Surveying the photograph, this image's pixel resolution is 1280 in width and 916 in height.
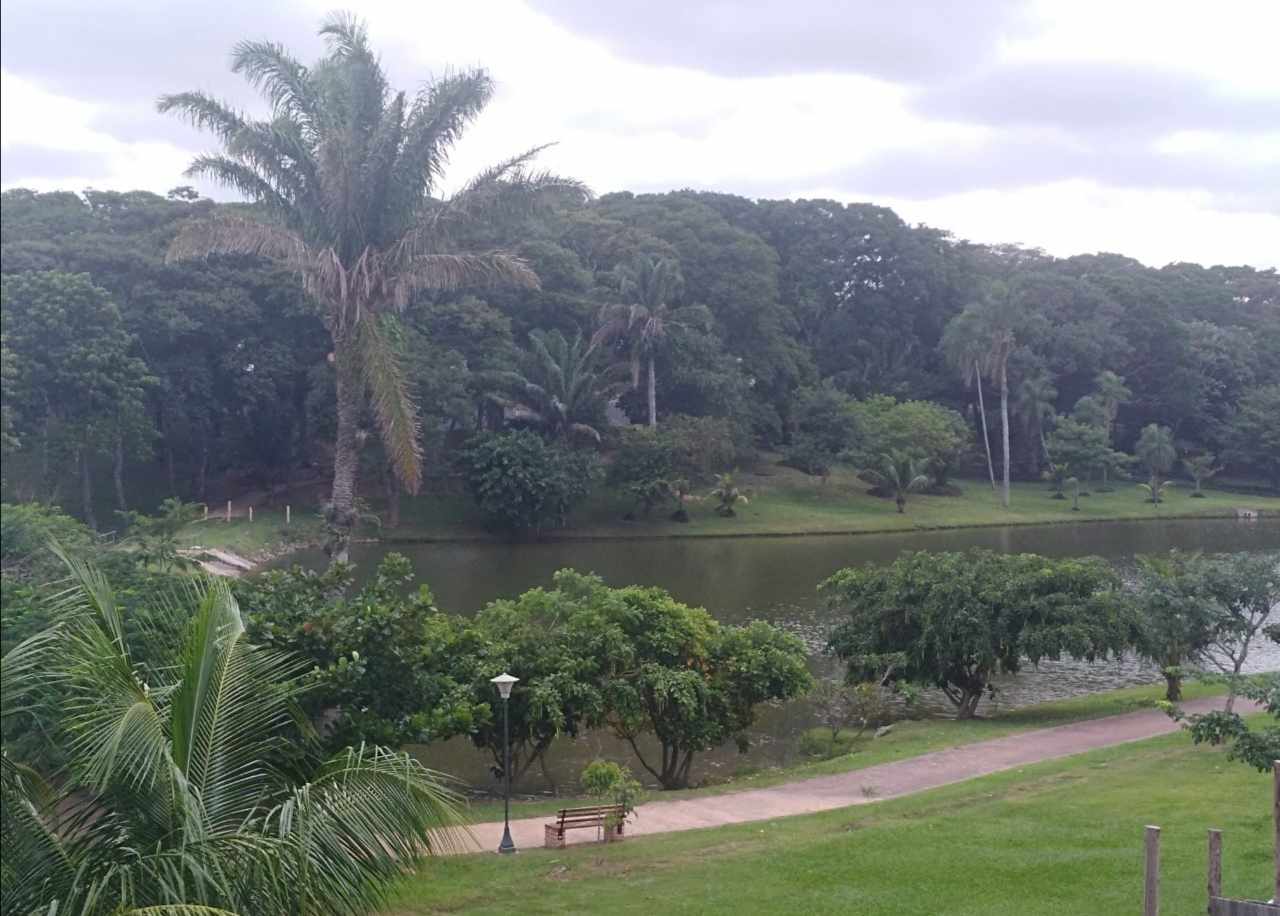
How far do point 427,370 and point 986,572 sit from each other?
98.7 feet

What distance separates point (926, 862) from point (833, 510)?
45.9 m

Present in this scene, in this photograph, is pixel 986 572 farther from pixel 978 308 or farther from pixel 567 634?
pixel 978 308

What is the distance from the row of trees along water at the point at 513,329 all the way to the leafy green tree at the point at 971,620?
8.98 m

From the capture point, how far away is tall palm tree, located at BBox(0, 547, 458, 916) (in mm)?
5629

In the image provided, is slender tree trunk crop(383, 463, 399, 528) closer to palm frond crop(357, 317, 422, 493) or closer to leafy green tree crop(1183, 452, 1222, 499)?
palm frond crop(357, 317, 422, 493)

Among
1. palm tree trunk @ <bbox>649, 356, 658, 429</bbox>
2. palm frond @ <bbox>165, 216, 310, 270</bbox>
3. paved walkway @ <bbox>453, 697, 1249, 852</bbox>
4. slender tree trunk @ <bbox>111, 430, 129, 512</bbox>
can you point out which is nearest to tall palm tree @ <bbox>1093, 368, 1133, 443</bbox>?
palm tree trunk @ <bbox>649, 356, 658, 429</bbox>

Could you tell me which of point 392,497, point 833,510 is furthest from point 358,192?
point 833,510

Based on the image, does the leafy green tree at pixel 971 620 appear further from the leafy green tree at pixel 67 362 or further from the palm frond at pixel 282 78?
the leafy green tree at pixel 67 362

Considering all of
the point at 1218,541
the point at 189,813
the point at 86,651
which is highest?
the point at 86,651

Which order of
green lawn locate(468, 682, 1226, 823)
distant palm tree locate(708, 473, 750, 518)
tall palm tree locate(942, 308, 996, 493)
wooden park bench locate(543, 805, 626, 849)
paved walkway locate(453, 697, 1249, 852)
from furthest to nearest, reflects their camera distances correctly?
tall palm tree locate(942, 308, 996, 493) < distant palm tree locate(708, 473, 750, 518) < green lawn locate(468, 682, 1226, 823) < paved walkway locate(453, 697, 1249, 852) < wooden park bench locate(543, 805, 626, 849)

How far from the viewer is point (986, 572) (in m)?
22.5

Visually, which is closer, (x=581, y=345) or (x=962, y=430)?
(x=581, y=345)

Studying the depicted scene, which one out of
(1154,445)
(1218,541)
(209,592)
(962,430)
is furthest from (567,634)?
(1154,445)

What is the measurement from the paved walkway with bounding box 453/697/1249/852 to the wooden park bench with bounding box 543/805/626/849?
0.70ft
